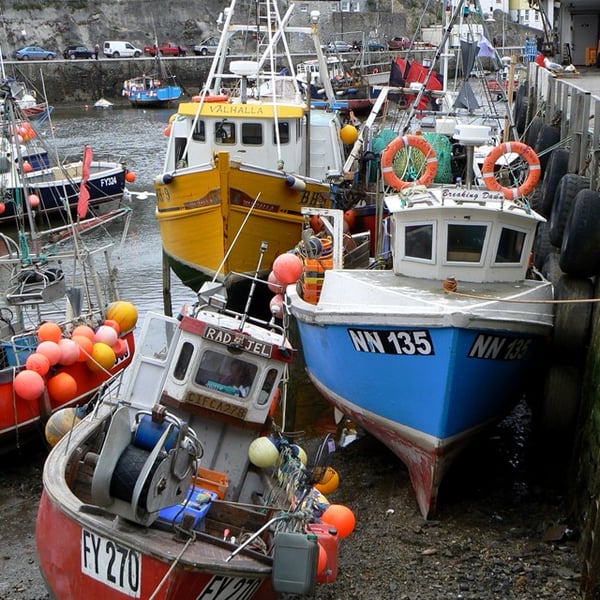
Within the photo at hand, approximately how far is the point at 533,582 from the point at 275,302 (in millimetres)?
6042

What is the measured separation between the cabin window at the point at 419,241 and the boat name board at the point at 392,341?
3.95 ft

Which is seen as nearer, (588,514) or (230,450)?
(588,514)

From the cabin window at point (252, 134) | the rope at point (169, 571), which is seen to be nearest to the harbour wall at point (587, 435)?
the rope at point (169, 571)

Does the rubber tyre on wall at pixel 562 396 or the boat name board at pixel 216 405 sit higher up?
the boat name board at pixel 216 405

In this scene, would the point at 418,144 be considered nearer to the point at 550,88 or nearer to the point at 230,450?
the point at 230,450

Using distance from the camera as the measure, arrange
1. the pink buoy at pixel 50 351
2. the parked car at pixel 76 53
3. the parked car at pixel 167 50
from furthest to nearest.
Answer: the parked car at pixel 167 50 → the parked car at pixel 76 53 → the pink buoy at pixel 50 351

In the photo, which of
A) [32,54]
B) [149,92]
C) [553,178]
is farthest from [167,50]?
[553,178]

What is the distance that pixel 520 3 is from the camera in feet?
233

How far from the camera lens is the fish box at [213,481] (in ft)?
28.3

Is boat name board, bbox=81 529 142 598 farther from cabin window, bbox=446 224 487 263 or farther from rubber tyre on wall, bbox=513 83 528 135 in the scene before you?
rubber tyre on wall, bbox=513 83 528 135

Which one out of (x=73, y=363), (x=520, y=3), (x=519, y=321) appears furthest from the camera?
(x=520, y=3)

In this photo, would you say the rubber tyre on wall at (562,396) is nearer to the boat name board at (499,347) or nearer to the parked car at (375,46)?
the boat name board at (499,347)

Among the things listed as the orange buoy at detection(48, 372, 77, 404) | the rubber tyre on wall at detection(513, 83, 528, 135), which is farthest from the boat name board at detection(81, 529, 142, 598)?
the rubber tyre on wall at detection(513, 83, 528, 135)

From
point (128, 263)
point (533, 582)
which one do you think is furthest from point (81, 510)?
point (128, 263)
